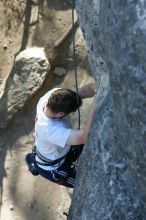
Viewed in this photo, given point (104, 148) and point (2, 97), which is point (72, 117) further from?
point (104, 148)

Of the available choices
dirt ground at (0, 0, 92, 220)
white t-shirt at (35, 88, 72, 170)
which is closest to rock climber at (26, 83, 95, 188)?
white t-shirt at (35, 88, 72, 170)

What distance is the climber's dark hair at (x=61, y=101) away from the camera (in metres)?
3.30

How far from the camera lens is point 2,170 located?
510 cm

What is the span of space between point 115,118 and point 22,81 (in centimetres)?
271

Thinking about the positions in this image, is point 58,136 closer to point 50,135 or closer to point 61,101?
point 50,135

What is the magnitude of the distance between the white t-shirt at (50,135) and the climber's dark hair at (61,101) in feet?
0.26

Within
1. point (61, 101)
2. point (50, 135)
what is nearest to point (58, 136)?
point (50, 135)

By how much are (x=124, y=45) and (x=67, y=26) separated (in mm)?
2974

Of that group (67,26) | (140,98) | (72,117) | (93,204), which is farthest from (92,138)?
(67,26)

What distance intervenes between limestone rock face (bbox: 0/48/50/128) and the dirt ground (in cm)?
10

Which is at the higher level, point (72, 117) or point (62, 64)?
point (62, 64)

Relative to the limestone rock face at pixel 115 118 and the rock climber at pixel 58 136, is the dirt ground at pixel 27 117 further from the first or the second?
the limestone rock face at pixel 115 118

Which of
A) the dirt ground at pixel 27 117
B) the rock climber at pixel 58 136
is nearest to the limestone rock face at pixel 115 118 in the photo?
the rock climber at pixel 58 136

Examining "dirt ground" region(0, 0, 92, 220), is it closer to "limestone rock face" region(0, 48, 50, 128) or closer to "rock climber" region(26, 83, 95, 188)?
"limestone rock face" region(0, 48, 50, 128)
